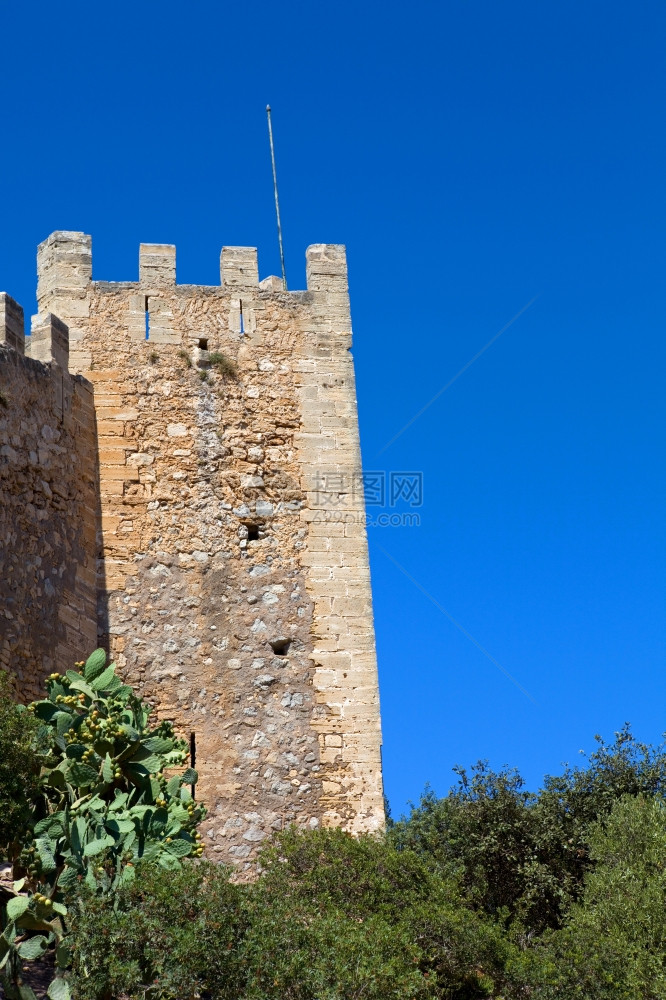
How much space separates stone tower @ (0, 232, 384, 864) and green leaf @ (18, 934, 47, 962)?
11.0 ft

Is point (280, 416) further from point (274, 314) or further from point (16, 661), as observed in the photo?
point (16, 661)

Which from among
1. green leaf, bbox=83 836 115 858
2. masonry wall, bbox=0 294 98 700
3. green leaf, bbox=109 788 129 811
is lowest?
green leaf, bbox=83 836 115 858

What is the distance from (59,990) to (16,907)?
679 mm

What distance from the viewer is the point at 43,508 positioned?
1299cm

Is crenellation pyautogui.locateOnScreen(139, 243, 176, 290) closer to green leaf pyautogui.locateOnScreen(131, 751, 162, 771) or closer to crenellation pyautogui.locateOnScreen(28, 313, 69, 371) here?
crenellation pyautogui.locateOnScreen(28, 313, 69, 371)

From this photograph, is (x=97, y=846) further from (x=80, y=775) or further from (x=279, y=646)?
(x=279, y=646)

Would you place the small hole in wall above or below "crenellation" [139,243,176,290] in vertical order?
below

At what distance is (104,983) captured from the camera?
29.7 ft

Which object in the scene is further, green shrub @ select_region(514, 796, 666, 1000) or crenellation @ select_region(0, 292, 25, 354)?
crenellation @ select_region(0, 292, 25, 354)

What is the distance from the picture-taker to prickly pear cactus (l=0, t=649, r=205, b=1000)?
9.61 m

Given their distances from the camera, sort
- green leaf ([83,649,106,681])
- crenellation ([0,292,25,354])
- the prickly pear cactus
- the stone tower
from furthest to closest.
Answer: the stone tower → crenellation ([0,292,25,354]) → green leaf ([83,649,106,681]) → the prickly pear cactus

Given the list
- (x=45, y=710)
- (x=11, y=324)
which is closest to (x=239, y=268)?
(x=11, y=324)


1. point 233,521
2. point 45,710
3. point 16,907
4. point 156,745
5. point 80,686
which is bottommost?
point 16,907

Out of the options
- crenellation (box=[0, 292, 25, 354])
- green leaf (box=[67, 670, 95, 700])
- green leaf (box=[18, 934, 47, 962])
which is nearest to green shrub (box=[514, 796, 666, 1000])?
green leaf (box=[18, 934, 47, 962])
